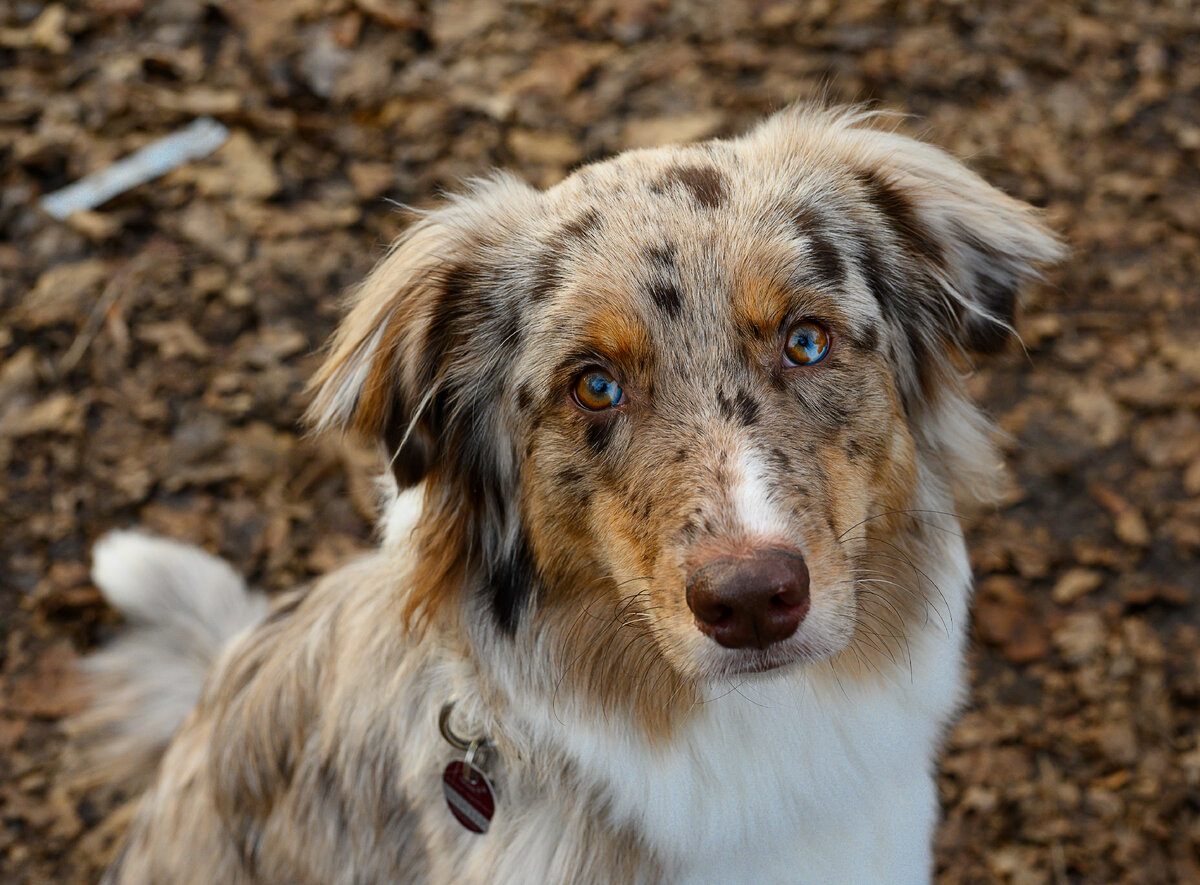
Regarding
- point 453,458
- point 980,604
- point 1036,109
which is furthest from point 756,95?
point 453,458

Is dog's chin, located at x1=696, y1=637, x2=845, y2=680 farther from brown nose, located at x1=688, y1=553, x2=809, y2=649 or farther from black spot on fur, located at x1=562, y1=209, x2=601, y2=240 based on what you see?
black spot on fur, located at x1=562, y1=209, x2=601, y2=240

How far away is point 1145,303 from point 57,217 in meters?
4.93

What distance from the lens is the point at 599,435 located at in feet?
7.57

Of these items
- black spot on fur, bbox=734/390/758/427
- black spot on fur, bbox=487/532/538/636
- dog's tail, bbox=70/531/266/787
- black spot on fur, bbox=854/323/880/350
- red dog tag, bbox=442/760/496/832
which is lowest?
dog's tail, bbox=70/531/266/787

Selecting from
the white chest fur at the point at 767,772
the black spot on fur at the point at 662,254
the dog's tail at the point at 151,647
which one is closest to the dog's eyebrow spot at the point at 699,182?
the black spot on fur at the point at 662,254

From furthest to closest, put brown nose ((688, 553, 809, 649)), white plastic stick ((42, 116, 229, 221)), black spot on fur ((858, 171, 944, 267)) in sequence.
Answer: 1. white plastic stick ((42, 116, 229, 221))
2. black spot on fur ((858, 171, 944, 267))
3. brown nose ((688, 553, 809, 649))

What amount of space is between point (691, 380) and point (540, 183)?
9.98 feet

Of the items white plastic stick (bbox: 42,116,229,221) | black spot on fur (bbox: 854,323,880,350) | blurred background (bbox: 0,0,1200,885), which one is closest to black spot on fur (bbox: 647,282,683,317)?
black spot on fur (bbox: 854,323,880,350)

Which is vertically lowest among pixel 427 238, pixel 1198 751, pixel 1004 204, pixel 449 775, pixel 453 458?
pixel 1198 751

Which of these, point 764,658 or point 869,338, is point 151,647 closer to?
point 764,658

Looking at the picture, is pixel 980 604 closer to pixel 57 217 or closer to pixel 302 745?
pixel 302 745

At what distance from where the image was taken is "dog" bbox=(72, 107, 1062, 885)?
7.32 feet

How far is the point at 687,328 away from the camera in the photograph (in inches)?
87.8

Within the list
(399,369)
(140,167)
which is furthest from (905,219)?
(140,167)
